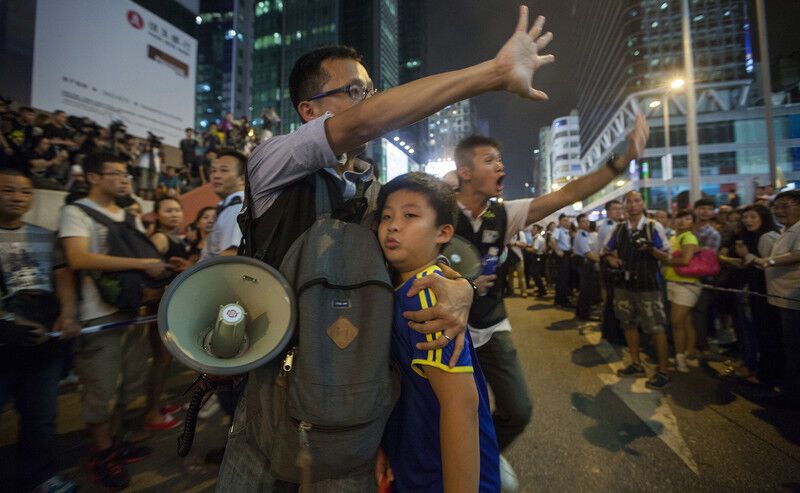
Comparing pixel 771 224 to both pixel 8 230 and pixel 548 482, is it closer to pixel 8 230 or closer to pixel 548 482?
pixel 548 482

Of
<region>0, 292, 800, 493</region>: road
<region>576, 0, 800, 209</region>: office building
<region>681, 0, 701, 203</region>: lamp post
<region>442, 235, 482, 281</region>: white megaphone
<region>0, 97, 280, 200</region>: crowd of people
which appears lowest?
<region>0, 292, 800, 493</region>: road

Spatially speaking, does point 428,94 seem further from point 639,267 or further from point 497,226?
point 639,267

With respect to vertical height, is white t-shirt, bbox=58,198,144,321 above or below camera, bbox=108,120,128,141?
below

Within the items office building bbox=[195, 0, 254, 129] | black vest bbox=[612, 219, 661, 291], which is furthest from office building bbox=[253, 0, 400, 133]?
black vest bbox=[612, 219, 661, 291]

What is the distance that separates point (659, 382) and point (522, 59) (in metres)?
4.84

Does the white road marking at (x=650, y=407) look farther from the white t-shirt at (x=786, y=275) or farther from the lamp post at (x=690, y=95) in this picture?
Result: the lamp post at (x=690, y=95)

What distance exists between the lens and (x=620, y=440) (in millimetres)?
3236

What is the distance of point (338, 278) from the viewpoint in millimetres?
1000

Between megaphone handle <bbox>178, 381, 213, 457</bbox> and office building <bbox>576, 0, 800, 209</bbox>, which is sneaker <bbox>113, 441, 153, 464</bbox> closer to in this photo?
megaphone handle <bbox>178, 381, 213, 457</bbox>

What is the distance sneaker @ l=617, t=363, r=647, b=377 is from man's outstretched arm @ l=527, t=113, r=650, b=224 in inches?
127

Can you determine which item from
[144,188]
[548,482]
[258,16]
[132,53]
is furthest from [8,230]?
[258,16]

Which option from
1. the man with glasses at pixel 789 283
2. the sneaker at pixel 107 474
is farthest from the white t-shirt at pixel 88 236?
the man with glasses at pixel 789 283

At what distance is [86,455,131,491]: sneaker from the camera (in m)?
2.62

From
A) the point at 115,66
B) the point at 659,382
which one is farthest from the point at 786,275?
the point at 115,66
